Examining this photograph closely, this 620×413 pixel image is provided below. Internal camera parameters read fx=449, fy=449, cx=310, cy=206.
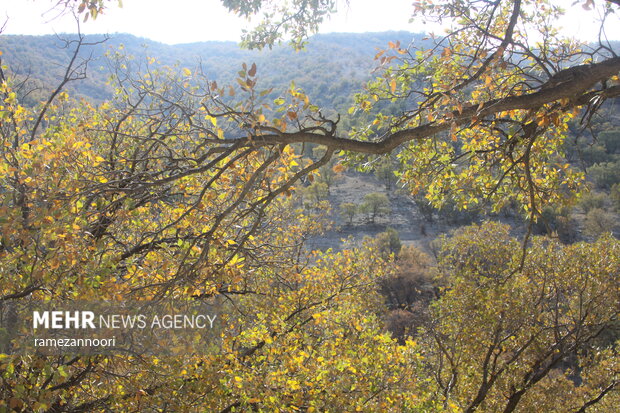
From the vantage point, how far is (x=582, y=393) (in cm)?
1225

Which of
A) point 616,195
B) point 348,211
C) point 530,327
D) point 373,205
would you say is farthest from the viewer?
point 373,205

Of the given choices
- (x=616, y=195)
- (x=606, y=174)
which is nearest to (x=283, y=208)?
(x=616, y=195)

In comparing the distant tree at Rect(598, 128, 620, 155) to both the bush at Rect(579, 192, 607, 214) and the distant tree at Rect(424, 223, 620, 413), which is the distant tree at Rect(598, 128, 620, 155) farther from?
the distant tree at Rect(424, 223, 620, 413)

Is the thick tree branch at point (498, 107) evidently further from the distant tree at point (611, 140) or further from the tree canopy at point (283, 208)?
the distant tree at point (611, 140)

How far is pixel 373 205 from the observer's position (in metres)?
58.3

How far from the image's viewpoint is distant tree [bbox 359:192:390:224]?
57944 millimetres

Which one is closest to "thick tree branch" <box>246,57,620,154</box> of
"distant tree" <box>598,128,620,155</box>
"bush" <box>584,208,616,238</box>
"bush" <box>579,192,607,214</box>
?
"bush" <box>584,208,616,238</box>

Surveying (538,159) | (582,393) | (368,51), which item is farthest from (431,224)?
(368,51)

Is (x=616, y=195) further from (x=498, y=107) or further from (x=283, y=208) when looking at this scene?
(x=498, y=107)

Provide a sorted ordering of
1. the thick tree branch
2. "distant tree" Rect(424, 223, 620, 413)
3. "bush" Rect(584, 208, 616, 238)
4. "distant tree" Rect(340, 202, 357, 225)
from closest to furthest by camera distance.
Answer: the thick tree branch, "distant tree" Rect(424, 223, 620, 413), "bush" Rect(584, 208, 616, 238), "distant tree" Rect(340, 202, 357, 225)

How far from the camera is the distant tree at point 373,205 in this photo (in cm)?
5794

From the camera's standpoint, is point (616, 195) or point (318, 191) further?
point (318, 191)

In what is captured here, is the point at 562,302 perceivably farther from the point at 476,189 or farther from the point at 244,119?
the point at 244,119

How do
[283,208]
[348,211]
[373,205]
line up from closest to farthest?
[283,208], [348,211], [373,205]
